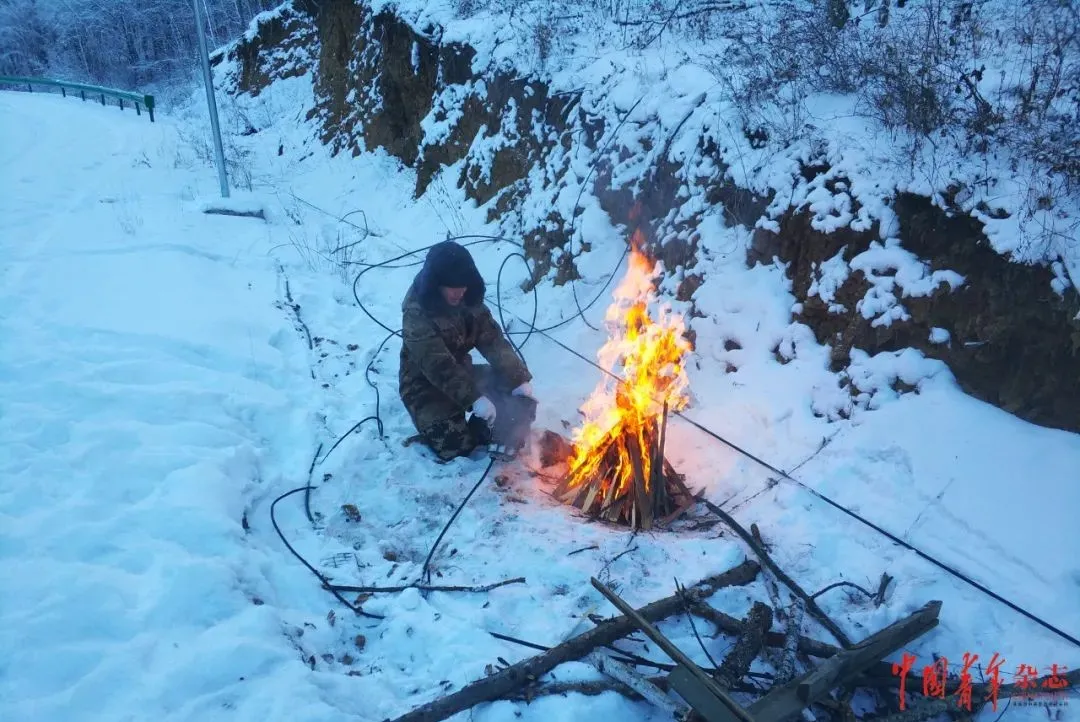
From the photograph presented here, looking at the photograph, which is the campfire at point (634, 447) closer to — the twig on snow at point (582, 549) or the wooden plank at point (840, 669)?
the twig on snow at point (582, 549)

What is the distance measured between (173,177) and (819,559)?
1159 centimetres

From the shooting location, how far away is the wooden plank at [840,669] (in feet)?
8.52

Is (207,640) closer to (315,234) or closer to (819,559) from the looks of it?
(819,559)

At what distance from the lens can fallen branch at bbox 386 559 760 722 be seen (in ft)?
9.16

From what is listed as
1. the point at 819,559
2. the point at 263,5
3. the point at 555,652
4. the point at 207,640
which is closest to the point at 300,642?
the point at 207,640

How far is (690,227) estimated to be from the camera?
A: 607 centimetres

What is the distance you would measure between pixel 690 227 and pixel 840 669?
4182mm

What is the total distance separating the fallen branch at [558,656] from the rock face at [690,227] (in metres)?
2.01

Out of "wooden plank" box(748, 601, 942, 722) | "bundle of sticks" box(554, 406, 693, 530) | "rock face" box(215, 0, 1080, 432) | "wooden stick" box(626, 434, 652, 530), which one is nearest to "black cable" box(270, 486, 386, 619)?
"bundle of sticks" box(554, 406, 693, 530)

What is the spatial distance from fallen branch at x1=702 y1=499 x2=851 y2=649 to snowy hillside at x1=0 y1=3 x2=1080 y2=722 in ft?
0.24

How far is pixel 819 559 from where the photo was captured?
3.71 m

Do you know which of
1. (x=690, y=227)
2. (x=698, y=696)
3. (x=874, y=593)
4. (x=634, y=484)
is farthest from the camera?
(x=690, y=227)

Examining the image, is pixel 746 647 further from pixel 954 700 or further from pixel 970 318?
pixel 970 318

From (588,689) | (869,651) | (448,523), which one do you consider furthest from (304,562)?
(869,651)
